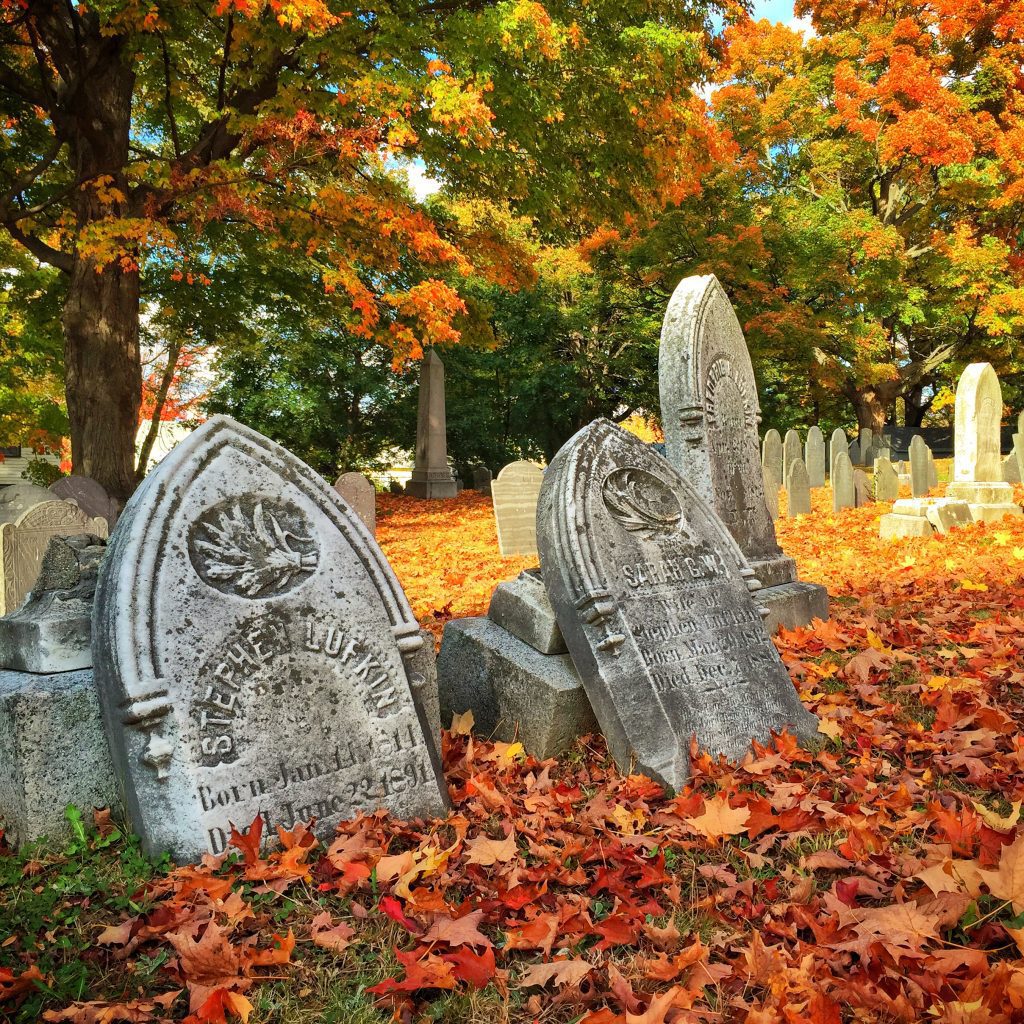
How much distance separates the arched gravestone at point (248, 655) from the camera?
7.80 ft

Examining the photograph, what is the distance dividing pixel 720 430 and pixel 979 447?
5.64 meters

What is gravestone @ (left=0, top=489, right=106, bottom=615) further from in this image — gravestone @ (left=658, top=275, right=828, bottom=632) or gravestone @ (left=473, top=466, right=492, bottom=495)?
gravestone @ (left=473, top=466, right=492, bottom=495)

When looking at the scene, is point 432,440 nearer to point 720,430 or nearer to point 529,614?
point 720,430

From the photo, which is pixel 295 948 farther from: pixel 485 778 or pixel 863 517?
pixel 863 517

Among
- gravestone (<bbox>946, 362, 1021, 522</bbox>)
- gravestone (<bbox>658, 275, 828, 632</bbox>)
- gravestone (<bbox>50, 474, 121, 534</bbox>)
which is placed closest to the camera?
gravestone (<bbox>658, 275, 828, 632</bbox>)

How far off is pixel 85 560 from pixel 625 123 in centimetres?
1165

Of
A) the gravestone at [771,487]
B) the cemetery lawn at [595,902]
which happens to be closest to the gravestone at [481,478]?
the gravestone at [771,487]

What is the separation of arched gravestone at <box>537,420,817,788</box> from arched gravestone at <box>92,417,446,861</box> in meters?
0.74

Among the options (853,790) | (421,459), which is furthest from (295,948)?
(421,459)

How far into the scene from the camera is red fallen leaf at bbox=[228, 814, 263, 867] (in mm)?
2367

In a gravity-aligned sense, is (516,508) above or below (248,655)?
above

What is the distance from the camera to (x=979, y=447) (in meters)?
9.23

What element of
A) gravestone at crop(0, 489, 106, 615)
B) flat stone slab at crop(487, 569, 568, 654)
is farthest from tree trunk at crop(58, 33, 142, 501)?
flat stone slab at crop(487, 569, 568, 654)

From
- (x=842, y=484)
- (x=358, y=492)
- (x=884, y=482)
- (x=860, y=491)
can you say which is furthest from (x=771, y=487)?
(x=358, y=492)
